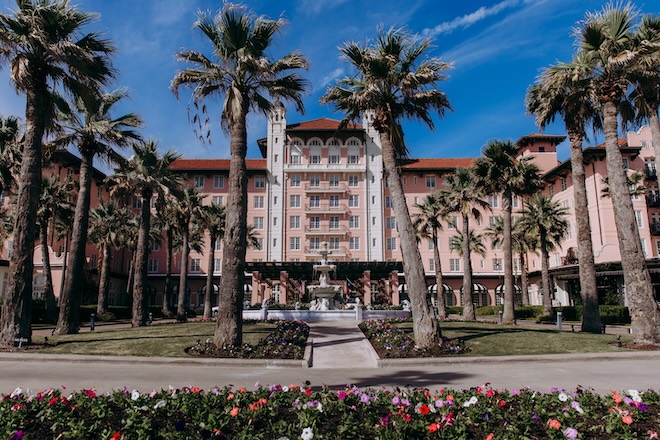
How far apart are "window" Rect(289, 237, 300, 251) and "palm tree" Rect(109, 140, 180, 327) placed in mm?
34875

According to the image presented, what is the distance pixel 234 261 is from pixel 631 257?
533 inches

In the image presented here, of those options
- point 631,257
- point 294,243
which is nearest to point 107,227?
point 294,243

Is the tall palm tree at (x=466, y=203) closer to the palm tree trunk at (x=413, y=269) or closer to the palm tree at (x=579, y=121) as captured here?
the palm tree at (x=579, y=121)

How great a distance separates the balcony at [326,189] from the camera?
211 ft

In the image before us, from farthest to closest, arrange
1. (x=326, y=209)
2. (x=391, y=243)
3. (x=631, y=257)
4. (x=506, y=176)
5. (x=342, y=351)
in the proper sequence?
(x=391, y=243)
(x=326, y=209)
(x=506, y=176)
(x=631, y=257)
(x=342, y=351)

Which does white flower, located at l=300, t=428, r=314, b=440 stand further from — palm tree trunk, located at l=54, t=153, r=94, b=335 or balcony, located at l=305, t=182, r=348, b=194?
balcony, located at l=305, t=182, r=348, b=194

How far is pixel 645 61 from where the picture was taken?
1614 cm

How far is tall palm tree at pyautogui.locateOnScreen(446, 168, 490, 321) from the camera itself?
33.2 meters

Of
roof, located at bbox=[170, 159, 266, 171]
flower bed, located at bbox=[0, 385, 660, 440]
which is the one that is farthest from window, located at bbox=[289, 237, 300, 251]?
flower bed, located at bbox=[0, 385, 660, 440]

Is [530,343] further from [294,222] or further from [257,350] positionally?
[294,222]

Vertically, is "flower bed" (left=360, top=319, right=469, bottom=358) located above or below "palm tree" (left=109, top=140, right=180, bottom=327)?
below

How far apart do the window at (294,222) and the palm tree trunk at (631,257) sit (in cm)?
4967

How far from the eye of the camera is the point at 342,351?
1505 centimetres

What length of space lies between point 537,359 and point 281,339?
24.9ft
